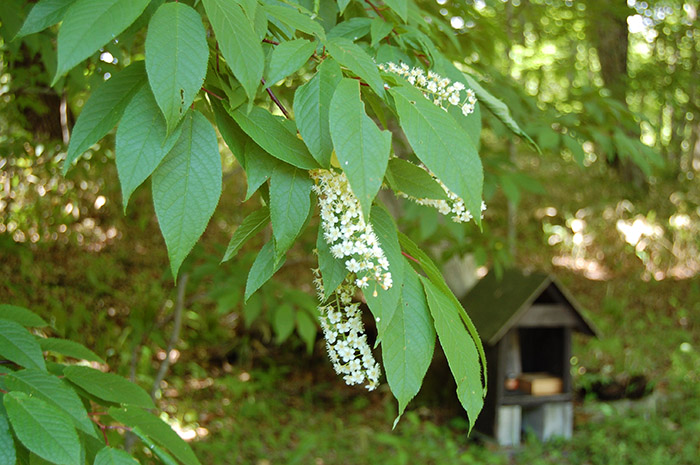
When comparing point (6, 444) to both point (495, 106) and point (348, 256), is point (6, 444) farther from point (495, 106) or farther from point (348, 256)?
point (495, 106)

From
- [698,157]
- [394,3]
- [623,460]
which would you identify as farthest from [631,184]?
[394,3]

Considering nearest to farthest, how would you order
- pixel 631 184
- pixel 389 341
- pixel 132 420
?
1. pixel 389 341
2. pixel 132 420
3. pixel 631 184

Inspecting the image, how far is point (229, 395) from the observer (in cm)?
449

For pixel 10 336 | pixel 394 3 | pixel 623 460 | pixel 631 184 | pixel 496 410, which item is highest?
pixel 631 184

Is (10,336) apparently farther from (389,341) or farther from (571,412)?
(571,412)

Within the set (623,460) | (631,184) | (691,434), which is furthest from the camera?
(631,184)

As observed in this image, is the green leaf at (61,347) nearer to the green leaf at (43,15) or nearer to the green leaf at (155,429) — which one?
the green leaf at (155,429)

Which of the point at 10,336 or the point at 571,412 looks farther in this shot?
the point at 571,412

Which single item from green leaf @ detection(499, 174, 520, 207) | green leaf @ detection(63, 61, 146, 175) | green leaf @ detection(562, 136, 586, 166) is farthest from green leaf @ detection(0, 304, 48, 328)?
green leaf @ detection(562, 136, 586, 166)

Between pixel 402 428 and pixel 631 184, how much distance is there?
466 centimetres

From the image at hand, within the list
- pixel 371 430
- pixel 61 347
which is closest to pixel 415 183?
pixel 61 347

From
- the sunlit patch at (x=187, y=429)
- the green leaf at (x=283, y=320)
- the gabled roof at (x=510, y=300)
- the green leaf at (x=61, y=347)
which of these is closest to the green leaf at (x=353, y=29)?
the green leaf at (x=61, y=347)

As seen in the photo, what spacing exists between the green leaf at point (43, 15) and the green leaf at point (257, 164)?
0.30m

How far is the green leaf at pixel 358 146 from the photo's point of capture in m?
0.70
